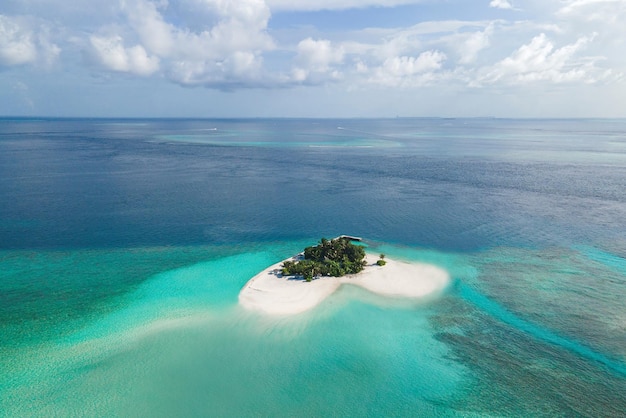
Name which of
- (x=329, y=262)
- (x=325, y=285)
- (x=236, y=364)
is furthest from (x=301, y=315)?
(x=329, y=262)

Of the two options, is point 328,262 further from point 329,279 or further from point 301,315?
point 301,315

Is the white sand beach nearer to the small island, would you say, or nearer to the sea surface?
the small island

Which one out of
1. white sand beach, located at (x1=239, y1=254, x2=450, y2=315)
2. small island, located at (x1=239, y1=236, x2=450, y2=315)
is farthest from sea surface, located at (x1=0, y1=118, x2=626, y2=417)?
small island, located at (x1=239, y1=236, x2=450, y2=315)

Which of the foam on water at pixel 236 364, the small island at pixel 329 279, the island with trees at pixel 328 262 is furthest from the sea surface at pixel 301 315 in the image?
the island with trees at pixel 328 262

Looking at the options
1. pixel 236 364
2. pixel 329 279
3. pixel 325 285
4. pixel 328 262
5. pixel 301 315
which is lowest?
pixel 236 364

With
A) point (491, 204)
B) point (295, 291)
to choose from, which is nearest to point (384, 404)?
point (295, 291)

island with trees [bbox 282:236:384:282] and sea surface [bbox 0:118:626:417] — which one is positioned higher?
island with trees [bbox 282:236:384:282]
